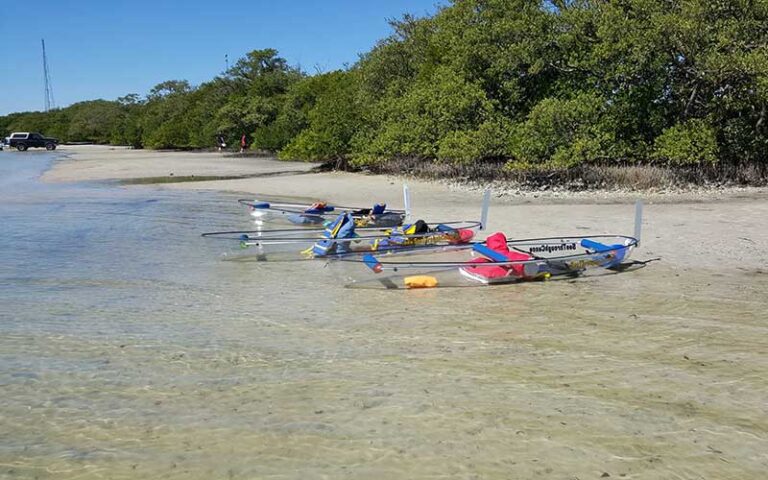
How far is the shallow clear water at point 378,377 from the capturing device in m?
3.67

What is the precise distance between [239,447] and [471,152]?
57.0 feet

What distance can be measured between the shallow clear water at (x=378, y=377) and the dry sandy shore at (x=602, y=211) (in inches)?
57.5

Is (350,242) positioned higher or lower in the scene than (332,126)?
lower

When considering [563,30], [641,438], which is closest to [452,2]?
[563,30]

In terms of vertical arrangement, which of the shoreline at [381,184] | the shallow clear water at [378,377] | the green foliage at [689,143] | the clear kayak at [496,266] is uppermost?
the green foliage at [689,143]

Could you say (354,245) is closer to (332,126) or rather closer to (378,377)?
(378,377)

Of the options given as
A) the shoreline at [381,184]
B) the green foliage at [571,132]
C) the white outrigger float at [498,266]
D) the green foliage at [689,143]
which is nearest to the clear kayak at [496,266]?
the white outrigger float at [498,266]

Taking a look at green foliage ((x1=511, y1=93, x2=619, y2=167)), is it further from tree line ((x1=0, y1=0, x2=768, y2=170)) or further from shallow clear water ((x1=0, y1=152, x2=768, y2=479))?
shallow clear water ((x1=0, y1=152, x2=768, y2=479))

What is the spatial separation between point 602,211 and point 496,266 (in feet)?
23.5

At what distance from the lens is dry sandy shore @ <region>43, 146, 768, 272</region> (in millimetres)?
9836

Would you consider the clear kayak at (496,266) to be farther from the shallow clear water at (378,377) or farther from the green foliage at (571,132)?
the green foliage at (571,132)

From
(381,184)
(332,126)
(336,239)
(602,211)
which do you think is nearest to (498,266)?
(336,239)

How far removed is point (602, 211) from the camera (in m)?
14.2

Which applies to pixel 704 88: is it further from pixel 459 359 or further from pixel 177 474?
pixel 177 474
